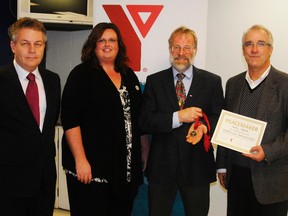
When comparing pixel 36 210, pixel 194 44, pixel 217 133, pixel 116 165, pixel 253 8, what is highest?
pixel 253 8

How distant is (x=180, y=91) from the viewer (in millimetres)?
2578

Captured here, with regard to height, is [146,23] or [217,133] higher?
[146,23]

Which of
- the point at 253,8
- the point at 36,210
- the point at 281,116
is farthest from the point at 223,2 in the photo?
the point at 36,210

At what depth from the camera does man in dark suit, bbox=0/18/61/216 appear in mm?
2123

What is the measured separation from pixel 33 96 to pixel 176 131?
3.21ft

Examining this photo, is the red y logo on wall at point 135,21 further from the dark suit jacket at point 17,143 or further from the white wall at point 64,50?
the white wall at point 64,50

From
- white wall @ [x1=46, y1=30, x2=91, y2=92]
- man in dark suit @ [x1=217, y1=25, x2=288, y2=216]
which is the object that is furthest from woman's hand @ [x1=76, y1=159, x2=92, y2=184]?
white wall @ [x1=46, y1=30, x2=91, y2=92]

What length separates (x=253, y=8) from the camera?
3.11 metres

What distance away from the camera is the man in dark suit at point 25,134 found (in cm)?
212

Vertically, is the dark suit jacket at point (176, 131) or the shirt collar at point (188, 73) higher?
the shirt collar at point (188, 73)

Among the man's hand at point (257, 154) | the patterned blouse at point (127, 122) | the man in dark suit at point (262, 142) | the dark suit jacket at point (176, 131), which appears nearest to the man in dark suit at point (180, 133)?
the dark suit jacket at point (176, 131)

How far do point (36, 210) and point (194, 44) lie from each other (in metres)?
1.54

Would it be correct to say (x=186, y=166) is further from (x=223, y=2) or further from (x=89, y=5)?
(x=89, y=5)

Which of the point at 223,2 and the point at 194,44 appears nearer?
the point at 194,44
